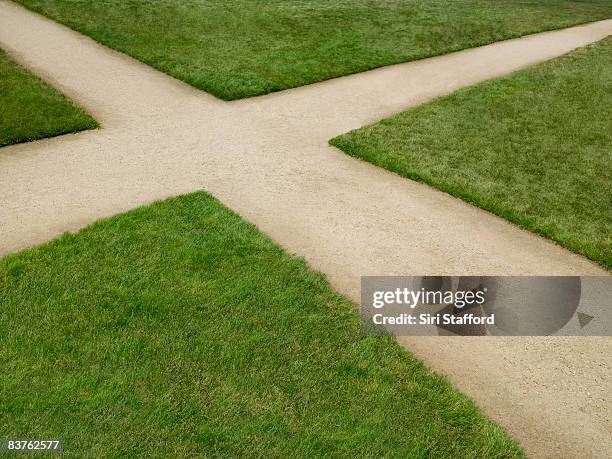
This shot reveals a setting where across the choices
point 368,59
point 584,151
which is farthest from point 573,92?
point 368,59

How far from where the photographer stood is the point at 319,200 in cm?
720

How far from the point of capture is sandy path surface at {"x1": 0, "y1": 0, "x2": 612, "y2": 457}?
15.4 feet

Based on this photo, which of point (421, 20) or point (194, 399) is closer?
point (194, 399)

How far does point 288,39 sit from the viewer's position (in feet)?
46.6

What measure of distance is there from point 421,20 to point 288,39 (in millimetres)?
5769

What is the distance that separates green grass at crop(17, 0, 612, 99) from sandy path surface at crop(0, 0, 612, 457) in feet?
2.84

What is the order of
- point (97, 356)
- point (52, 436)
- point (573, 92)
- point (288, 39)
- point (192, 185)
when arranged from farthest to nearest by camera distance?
1. point (288, 39)
2. point (573, 92)
3. point (192, 185)
4. point (97, 356)
5. point (52, 436)

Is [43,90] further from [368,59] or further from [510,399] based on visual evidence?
[510,399]
